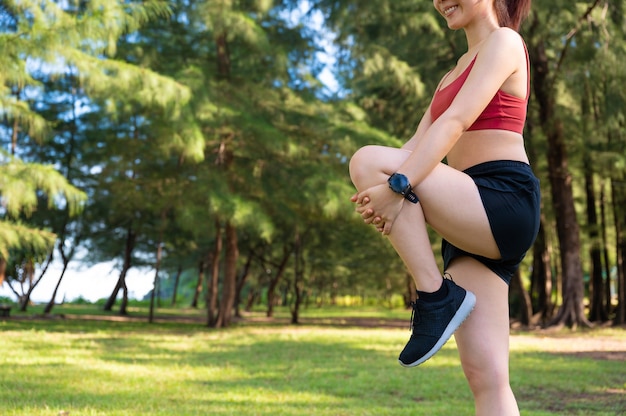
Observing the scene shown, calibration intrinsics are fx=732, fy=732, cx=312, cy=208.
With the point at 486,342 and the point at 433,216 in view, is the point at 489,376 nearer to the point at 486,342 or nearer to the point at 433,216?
the point at 486,342

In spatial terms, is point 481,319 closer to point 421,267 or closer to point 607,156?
point 421,267

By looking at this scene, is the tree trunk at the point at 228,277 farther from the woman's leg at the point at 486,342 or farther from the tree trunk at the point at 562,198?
the woman's leg at the point at 486,342

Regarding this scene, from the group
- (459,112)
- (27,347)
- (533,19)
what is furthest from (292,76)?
(459,112)

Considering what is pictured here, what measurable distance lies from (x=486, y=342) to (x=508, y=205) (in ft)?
1.15

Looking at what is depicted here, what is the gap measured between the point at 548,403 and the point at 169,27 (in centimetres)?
1253

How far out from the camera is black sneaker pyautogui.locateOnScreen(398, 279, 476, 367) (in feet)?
5.72

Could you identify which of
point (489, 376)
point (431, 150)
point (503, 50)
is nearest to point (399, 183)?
point (431, 150)

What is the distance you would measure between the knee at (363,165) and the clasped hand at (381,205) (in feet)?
0.20

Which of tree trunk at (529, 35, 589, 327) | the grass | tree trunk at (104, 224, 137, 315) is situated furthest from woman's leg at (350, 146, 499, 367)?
tree trunk at (104, 224, 137, 315)

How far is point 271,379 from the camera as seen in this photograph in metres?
7.27

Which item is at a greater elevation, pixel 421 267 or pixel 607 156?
pixel 607 156

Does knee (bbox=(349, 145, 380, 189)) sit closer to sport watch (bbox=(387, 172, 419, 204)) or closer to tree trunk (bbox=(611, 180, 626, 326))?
sport watch (bbox=(387, 172, 419, 204))

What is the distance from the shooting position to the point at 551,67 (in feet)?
54.6

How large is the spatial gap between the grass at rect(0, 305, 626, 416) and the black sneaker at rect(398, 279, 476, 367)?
3250 millimetres
